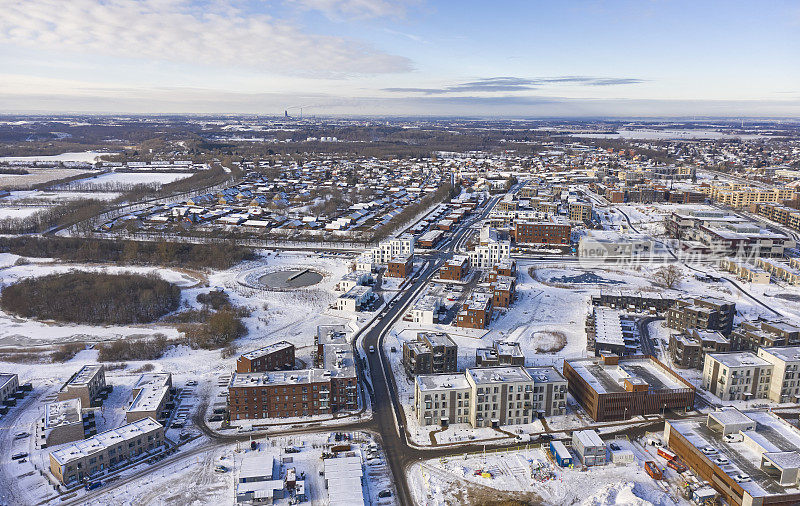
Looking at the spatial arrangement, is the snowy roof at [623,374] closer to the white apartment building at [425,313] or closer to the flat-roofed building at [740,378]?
the flat-roofed building at [740,378]

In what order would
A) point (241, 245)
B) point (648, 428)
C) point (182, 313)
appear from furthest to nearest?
point (241, 245) < point (182, 313) < point (648, 428)

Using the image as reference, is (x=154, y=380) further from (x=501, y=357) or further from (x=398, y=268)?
(x=398, y=268)

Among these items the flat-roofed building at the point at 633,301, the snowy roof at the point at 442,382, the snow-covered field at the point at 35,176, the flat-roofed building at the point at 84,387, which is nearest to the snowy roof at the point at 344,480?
the snowy roof at the point at 442,382

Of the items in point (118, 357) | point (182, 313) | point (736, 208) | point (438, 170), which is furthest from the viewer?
point (438, 170)

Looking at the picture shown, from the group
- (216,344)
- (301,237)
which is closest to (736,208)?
(301,237)

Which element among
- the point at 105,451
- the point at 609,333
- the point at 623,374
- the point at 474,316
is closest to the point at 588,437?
the point at 623,374

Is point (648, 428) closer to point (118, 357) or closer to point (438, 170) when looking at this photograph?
point (118, 357)

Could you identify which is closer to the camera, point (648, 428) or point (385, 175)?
point (648, 428)
